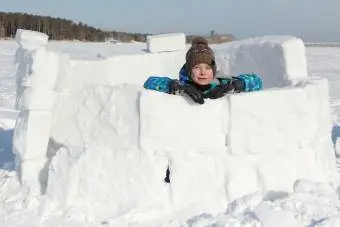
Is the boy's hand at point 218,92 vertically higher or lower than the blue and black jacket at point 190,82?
lower

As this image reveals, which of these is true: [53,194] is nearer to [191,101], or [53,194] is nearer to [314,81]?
[191,101]

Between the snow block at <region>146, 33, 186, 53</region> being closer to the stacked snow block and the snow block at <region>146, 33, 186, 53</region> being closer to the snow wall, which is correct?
the snow wall

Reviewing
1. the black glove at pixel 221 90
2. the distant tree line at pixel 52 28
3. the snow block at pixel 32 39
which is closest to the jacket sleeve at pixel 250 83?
the black glove at pixel 221 90

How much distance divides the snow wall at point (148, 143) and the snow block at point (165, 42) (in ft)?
5.59

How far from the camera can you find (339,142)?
5441 millimetres

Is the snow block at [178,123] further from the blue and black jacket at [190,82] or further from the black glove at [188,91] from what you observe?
the blue and black jacket at [190,82]

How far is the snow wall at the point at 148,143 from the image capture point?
3.38 meters

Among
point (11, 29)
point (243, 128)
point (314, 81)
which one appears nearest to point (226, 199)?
point (243, 128)

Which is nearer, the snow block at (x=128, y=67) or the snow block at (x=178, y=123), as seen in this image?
the snow block at (x=178, y=123)

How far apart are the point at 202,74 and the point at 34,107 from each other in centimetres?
122

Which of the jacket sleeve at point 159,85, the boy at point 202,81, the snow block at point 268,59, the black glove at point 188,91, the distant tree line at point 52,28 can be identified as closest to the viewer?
the black glove at point 188,91

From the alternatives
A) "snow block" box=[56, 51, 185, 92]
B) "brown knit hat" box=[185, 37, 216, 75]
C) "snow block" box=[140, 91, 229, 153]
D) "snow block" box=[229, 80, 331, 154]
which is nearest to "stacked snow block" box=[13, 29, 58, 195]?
"snow block" box=[56, 51, 185, 92]

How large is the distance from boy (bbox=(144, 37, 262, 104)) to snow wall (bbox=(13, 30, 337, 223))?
0.31 feet

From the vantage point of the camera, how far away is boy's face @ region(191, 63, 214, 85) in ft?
12.1
